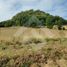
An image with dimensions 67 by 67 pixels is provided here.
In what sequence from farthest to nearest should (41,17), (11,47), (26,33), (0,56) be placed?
1. (41,17)
2. (26,33)
3. (11,47)
4. (0,56)

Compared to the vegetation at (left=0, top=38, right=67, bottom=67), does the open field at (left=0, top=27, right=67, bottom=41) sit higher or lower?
higher

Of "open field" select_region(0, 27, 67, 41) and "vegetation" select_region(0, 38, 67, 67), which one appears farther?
→ "open field" select_region(0, 27, 67, 41)

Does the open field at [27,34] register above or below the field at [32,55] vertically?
above

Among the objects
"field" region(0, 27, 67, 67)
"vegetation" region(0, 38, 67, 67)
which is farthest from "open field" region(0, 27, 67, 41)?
"vegetation" region(0, 38, 67, 67)

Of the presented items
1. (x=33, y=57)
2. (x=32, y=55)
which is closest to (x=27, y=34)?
(x=32, y=55)

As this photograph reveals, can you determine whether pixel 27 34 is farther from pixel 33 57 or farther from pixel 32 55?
pixel 33 57

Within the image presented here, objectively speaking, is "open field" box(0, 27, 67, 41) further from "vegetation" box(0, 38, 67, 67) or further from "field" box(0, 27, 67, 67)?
"vegetation" box(0, 38, 67, 67)

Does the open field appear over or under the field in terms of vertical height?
Result: over

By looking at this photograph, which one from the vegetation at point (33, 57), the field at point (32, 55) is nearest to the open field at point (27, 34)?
the field at point (32, 55)

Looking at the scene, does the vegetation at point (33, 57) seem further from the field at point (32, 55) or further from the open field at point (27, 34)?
the open field at point (27, 34)

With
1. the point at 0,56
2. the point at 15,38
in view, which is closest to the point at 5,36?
the point at 15,38

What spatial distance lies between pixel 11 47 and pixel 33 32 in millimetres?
10315

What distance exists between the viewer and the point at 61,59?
21484 mm

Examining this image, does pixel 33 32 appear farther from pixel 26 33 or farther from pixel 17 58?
pixel 17 58
